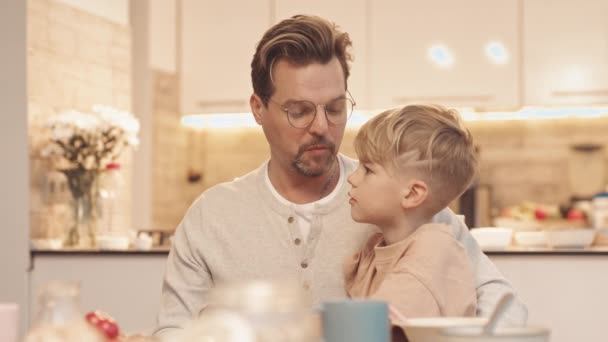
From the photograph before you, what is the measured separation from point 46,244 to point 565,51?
2.71 meters

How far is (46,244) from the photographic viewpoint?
3.91 metres

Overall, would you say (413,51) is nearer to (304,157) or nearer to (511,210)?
(511,210)

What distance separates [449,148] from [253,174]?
1.96ft

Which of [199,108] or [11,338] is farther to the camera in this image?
[199,108]

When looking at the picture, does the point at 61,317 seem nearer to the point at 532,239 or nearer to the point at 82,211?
the point at 532,239

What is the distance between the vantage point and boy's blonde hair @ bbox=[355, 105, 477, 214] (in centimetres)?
184

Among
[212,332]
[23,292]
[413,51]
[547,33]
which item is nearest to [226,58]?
[413,51]

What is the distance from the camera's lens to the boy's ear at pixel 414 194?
187 centimetres

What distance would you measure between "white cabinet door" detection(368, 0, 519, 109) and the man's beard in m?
3.18

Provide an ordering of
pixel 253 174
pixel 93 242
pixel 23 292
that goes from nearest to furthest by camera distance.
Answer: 1. pixel 253 174
2. pixel 23 292
3. pixel 93 242

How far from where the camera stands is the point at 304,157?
217 centimetres

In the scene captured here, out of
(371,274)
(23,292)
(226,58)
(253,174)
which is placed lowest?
(23,292)

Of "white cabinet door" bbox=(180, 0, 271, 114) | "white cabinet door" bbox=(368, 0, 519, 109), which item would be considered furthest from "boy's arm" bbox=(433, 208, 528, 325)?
"white cabinet door" bbox=(180, 0, 271, 114)

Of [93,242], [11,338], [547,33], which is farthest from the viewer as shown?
[547,33]
